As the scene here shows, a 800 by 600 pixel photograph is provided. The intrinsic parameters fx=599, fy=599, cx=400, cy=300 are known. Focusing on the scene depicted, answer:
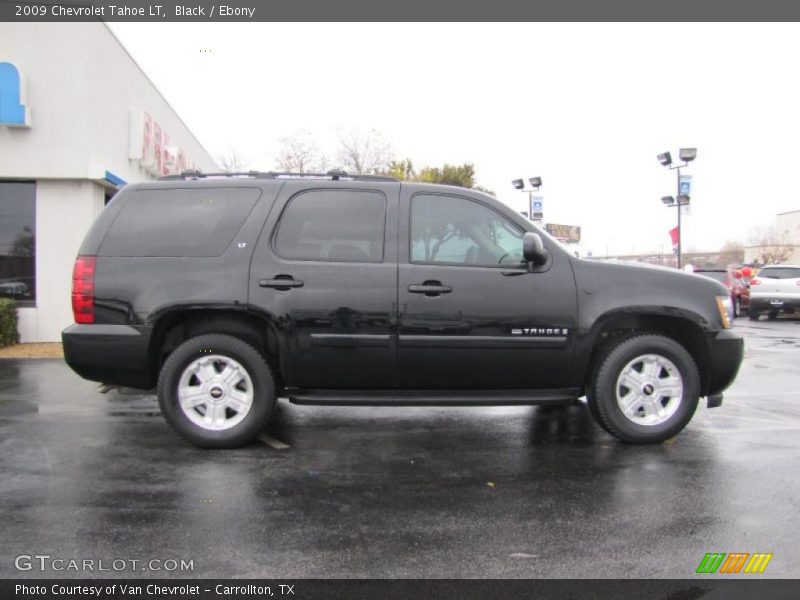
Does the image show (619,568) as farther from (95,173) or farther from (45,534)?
(95,173)

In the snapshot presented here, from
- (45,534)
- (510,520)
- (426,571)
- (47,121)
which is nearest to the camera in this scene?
(426,571)

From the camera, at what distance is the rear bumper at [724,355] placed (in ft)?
15.2

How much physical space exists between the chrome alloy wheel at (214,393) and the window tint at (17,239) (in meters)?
8.35

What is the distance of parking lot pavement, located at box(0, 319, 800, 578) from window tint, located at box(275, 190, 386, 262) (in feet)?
4.94

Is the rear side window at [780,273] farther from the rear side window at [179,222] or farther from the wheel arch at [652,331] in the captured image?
the rear side window at [179,222]

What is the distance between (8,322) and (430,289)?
9072 mm

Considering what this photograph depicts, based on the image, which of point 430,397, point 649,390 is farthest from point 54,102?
point 649,390

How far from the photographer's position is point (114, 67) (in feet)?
39.0

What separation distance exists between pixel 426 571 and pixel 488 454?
1.82 metres

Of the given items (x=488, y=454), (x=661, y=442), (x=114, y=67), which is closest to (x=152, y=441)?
(x=488, y=454)

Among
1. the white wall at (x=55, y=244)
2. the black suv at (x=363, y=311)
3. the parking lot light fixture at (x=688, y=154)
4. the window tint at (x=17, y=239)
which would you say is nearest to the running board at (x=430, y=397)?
the black suv at (x=363, y=311)

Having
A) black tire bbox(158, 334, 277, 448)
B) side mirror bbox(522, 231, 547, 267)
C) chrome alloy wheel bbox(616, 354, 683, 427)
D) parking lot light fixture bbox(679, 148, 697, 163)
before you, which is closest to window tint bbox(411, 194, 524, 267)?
side mirror bbox(522, 231, 547, 267)

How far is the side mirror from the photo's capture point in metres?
4.35

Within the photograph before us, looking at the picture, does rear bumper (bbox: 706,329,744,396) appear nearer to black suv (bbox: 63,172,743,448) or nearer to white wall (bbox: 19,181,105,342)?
black suv (bbox: 63,172,743,448)
